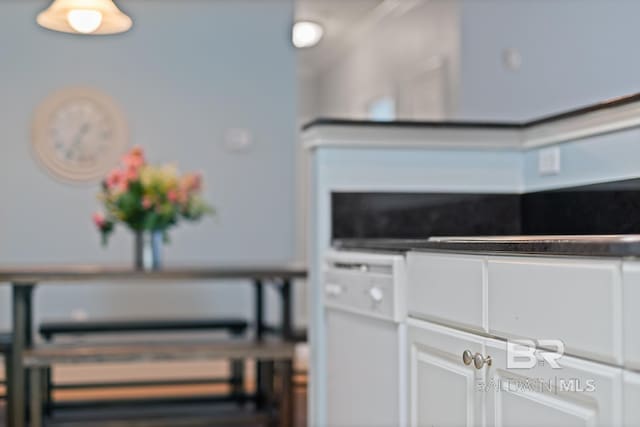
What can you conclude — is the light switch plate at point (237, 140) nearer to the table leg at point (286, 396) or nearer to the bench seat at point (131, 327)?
the bench seat at point (131, 327)

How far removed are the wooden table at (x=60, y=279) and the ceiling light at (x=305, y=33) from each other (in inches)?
108

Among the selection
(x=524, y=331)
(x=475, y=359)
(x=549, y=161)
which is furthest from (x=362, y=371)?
(x=524, y=331)

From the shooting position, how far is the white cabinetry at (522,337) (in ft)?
4.32

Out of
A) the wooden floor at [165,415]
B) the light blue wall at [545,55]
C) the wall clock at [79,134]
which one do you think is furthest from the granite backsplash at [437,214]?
the wall clock at [79,134]

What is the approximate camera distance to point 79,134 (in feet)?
19.2

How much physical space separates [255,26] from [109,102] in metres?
1.11

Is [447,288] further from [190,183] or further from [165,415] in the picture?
[190,183]

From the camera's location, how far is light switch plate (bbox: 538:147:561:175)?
2699 millimetres

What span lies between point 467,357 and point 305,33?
502 cm

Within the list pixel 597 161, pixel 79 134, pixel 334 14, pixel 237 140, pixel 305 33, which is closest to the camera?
pixel 597 161

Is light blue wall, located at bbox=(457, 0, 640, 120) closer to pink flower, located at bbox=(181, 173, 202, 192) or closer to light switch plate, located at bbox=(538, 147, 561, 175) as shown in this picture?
light switch plate, located at bbox=(538, 147, 561, 175)

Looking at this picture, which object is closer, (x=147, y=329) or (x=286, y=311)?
(x=286, y=311)

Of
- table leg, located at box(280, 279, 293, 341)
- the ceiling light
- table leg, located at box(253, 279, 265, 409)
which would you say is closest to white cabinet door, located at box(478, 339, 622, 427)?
table leg, located at box(280, 279, 293, 341)

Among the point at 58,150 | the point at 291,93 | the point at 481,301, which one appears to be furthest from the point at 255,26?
the point at 481,301
